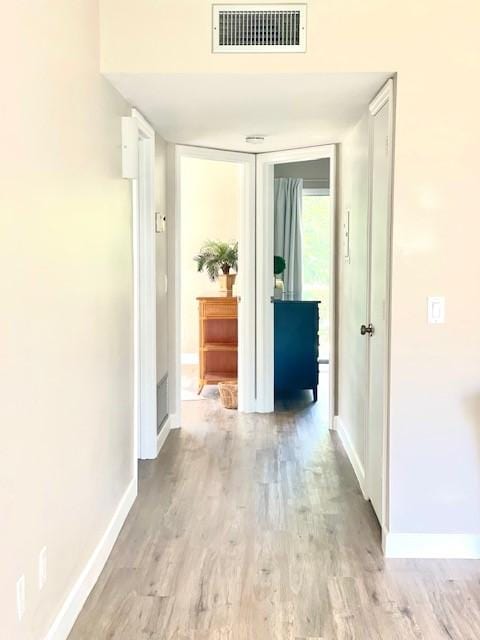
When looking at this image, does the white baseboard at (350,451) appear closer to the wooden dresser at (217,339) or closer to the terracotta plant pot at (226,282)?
the wooden dresser at (217,339)

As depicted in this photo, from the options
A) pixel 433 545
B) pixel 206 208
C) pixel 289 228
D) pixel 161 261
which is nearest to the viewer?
pixel 433 545

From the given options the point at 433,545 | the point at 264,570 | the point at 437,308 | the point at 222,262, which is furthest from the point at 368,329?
the point at 222,262

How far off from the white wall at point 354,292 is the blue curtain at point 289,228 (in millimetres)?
2303

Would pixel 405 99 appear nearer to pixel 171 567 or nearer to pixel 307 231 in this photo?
pixel 171 567

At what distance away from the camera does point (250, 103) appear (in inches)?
129

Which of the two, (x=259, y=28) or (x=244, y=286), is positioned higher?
(x=259, y=28)

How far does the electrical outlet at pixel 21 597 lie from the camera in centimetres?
182

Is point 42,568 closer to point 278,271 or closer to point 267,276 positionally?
point 267,276

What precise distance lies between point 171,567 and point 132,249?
159cm

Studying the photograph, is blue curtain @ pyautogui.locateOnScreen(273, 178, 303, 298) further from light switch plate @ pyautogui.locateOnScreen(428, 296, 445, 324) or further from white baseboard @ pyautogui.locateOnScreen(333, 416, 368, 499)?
light switch plate @ pyautogui.locateOnScreen(428, 296, 445, 324)

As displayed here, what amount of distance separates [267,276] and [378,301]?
7.25 ft

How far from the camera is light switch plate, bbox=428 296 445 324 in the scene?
9.15ft

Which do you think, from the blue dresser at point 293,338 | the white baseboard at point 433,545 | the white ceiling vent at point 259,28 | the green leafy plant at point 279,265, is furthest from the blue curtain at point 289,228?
the white baseboard at point 433,545

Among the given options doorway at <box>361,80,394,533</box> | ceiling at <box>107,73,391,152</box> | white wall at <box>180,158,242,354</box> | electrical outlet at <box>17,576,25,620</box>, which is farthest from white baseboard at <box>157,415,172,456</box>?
white wall at <box>180,158,242,354</box>
